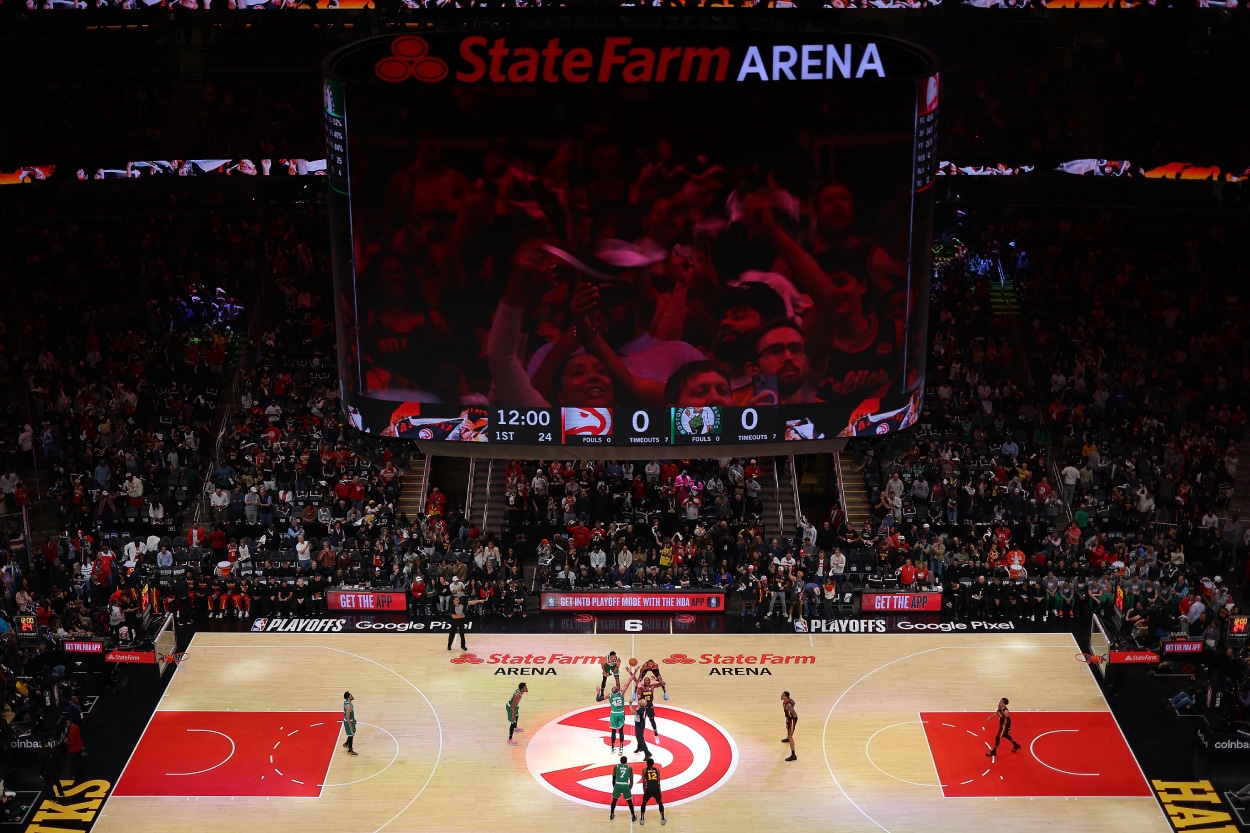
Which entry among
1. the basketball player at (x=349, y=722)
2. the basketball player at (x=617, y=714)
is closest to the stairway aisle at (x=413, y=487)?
the basketball player at (x=349, y=722)

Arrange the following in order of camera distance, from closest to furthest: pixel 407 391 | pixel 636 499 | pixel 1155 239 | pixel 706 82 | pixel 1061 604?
pixel 706 82 → pixel 407 391 → pixel 1061 604 → pixel 636 499 → pixel 1155 239

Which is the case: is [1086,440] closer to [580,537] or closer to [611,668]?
[580,537]

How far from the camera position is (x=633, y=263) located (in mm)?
28094

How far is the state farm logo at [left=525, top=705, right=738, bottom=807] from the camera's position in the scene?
2738cm

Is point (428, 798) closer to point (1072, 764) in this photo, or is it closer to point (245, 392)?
point (1072, 764)

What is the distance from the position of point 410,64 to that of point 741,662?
14.0 metres

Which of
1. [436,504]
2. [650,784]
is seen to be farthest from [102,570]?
[650,784]

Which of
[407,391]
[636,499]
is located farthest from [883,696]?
[407,391]

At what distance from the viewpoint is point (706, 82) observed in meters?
27.0

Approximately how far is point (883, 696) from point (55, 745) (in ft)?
52.1

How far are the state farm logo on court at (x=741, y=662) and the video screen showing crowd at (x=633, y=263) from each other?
563 cm

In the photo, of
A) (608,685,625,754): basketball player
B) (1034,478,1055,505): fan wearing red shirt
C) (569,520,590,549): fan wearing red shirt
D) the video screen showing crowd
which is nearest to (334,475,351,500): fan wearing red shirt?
(569,520,590,549): fan wearing red shirt

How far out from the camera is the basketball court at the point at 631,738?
26.6 m

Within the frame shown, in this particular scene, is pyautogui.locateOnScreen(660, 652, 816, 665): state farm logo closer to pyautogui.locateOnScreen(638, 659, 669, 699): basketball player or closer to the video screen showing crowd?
pyautogui.locateOnScreen(638, 659, 669, 699): basketball player
